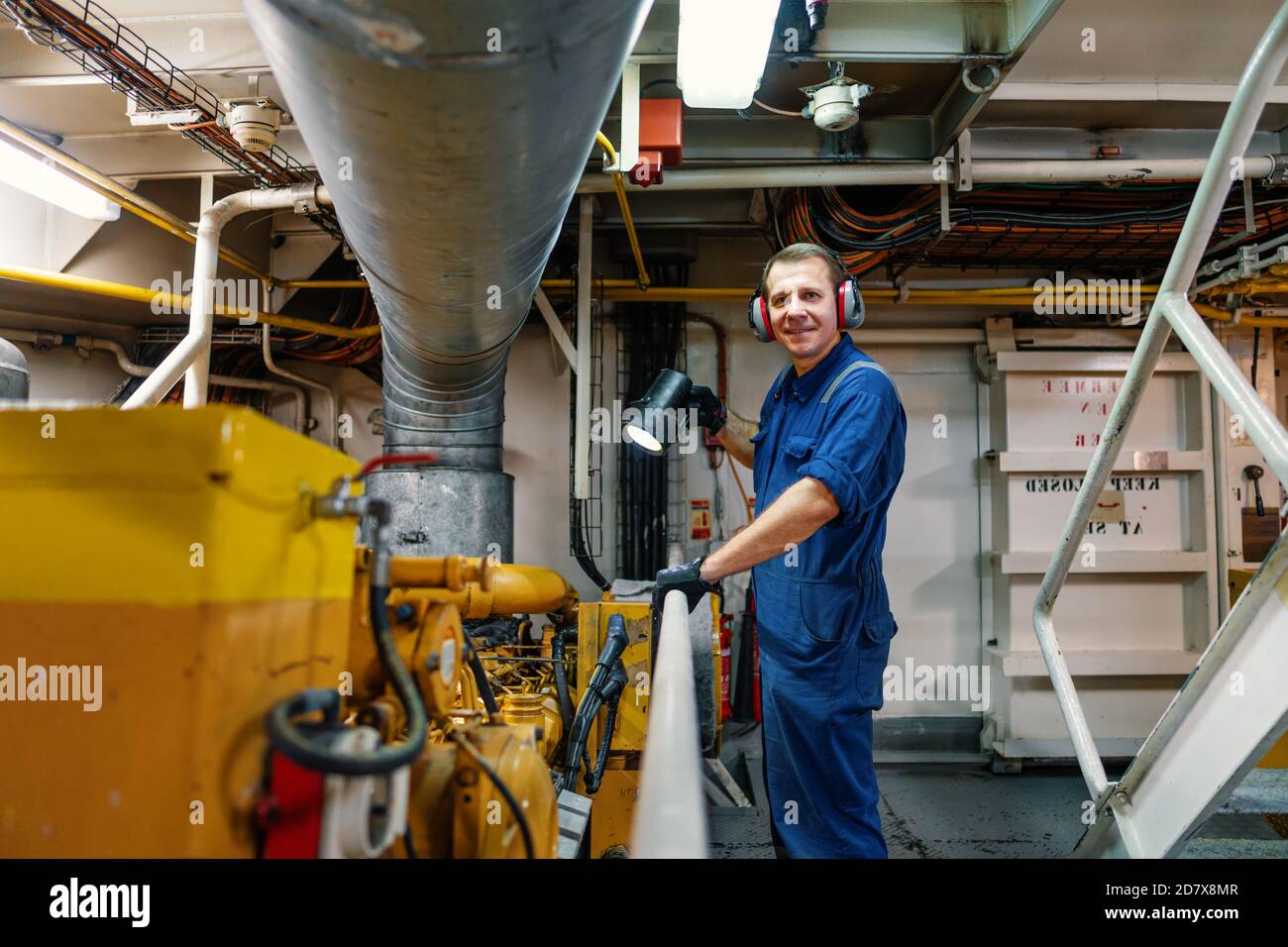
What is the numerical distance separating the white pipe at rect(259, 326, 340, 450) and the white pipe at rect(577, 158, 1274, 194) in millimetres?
1994

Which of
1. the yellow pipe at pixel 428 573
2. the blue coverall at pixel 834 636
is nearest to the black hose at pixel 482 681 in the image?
the yellow pipe at pixel 428 573

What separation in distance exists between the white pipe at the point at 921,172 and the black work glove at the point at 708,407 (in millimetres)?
885

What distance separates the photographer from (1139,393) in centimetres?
159

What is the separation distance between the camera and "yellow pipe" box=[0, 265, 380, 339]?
2553mm

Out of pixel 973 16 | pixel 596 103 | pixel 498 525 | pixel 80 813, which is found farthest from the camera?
pixel 498 525

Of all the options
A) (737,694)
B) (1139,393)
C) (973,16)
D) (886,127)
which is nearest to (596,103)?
(1139,393)

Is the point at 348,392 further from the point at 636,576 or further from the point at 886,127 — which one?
the point at 886,127

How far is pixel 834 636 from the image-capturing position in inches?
66.1

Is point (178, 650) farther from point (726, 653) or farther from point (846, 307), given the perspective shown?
point (726, 653)

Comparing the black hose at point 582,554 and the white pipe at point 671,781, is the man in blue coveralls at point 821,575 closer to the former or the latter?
the white pipe at point 671,781

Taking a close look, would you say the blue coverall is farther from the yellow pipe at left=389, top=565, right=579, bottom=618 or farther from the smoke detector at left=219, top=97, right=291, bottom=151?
the smoke detector at left=219, top=97, right=291, bottom=151

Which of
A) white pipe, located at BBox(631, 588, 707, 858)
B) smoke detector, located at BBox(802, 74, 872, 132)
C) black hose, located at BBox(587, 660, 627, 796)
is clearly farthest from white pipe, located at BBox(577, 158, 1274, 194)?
white pipe, located at BBox(631, 588, 707, 858)

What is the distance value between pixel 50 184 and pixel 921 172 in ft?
10.1

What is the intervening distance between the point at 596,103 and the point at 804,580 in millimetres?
1223
